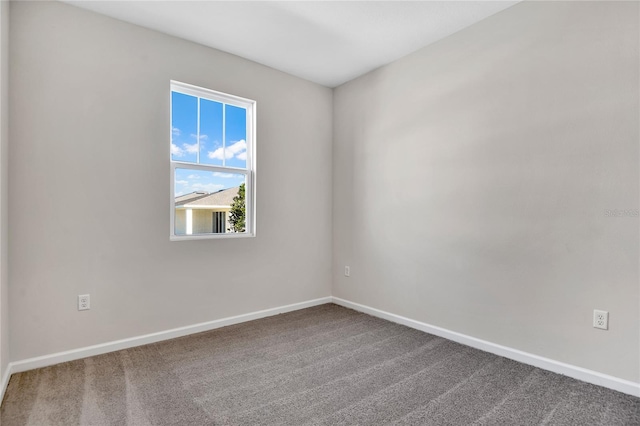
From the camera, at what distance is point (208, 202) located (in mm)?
3107

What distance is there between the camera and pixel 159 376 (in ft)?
7.03

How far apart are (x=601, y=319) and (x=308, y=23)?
2.96 m

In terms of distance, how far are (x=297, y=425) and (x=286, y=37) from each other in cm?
291

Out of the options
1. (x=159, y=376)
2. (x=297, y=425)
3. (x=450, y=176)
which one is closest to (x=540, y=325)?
(x=450, y=176)

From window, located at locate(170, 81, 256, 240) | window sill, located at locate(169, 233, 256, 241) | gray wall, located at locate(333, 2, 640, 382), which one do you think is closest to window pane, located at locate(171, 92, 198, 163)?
window, located at locate(170, 81, 256, 240)

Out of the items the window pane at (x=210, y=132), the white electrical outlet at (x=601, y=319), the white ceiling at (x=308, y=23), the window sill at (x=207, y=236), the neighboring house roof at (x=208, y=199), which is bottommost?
the white electrical outlet at (x=601, y=319)

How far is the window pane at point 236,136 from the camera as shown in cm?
323

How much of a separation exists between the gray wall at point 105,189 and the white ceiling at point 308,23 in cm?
17

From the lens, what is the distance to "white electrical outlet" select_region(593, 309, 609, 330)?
6.59ft

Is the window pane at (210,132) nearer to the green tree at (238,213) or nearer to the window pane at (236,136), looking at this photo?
the window pane at (236,136)

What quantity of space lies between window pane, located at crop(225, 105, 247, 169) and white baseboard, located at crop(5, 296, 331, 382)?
1532 mm

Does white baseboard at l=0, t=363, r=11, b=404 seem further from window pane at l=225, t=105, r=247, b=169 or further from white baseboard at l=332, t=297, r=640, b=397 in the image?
white baseboard at l=332, t=297, r=640, b=397

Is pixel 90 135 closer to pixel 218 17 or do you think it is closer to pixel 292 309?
pixel 218 17

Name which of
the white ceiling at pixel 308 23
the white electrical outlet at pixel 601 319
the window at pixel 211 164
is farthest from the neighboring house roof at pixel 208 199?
the white electrical outlet at pixel 601 319
